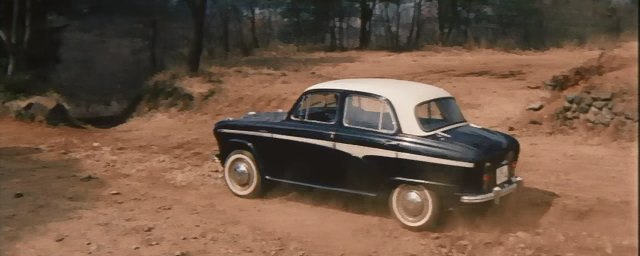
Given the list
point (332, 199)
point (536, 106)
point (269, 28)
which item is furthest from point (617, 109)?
point (269, 28)

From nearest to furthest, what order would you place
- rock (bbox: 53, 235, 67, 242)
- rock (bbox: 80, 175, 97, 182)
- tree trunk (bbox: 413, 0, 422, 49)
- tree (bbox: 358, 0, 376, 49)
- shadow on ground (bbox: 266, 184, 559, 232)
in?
rock (bbox: 53, 235, 67, 242), shadow on ground (bbox: 266, 184, 559, 232), rock (bbox: 80, 175, 97, 182), tree trunk (bbox: 413, 0, 422, 49), tree (bbox: 358, 0, 376, 49)

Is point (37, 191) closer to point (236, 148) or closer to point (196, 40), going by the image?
point (236, 148)

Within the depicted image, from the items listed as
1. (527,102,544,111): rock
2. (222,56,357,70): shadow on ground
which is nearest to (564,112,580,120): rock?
(527,102,544,111): rock

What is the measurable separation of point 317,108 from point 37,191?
352 centimetres

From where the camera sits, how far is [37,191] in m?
7.82

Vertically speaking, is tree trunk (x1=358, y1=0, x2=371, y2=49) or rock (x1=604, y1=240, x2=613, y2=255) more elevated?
tree trunk (x1=358, y1=0, x2=371, y2=49)

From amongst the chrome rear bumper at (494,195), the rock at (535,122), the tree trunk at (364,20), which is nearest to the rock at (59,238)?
the chrome rear bumper at (494,195)

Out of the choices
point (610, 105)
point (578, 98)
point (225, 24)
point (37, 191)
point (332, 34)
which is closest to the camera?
point (37, 191)

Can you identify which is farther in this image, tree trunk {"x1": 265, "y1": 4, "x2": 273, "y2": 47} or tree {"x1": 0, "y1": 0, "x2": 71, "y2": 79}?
tree trunk {"x1": 265, "y1": 4, "x2": 273, "y2": 47}

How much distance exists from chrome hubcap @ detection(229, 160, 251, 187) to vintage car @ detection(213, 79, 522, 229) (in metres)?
0.01

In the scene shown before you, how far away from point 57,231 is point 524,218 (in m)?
4.60

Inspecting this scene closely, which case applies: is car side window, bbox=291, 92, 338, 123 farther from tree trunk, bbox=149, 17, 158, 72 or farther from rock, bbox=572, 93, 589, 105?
tree trunk, bbox=149, 17, 158, 72

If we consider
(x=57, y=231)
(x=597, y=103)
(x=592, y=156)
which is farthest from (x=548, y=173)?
(x=57, y=231)

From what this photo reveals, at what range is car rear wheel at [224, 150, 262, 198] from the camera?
7.48 meters
